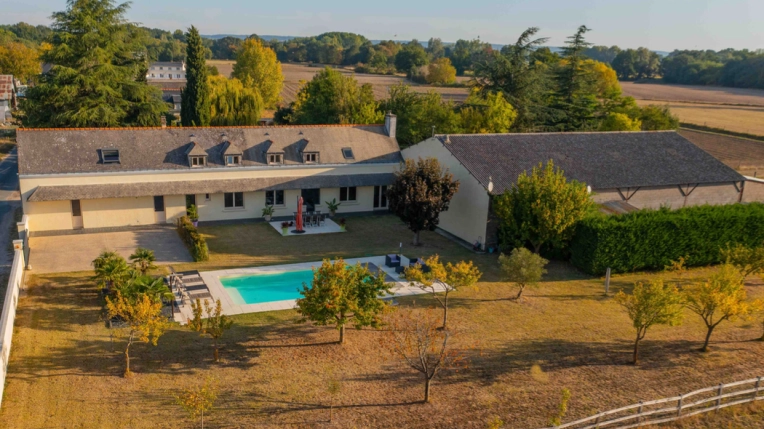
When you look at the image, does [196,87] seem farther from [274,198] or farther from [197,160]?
[274,198]

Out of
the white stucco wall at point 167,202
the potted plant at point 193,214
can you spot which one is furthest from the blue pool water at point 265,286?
the white stucco wall at point 167,202

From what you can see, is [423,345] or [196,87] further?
[196,87]

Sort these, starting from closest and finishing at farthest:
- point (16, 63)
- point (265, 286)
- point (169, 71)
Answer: point (265, 286) < point (16, 63) < point (169, 71)

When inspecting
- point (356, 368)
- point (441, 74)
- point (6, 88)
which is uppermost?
point (441, 74)

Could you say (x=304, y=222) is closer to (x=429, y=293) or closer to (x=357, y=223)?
(x=357, y=223)

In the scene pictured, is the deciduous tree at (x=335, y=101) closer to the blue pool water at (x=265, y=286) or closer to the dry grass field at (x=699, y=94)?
the blue pool water at (x=265, y=286)

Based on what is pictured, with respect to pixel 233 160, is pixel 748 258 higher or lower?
lower

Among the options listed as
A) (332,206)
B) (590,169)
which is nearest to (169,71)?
(332,206)
